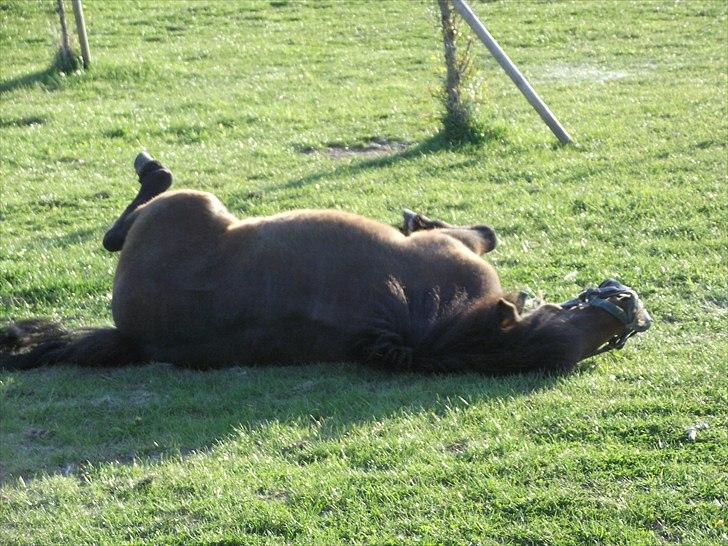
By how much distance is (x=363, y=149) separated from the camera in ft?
40.4

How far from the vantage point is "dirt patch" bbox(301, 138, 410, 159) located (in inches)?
474

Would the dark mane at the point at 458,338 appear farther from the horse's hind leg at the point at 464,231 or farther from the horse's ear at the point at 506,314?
the horse's hind leg at the point at 464,231

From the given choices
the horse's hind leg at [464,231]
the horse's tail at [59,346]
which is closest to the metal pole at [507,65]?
the horse's hind leg at [464,231]

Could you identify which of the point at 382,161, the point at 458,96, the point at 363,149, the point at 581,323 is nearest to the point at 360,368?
the point at 581,323

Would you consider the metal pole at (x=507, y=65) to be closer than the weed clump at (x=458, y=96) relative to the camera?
Yes

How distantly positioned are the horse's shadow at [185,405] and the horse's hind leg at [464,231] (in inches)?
45.5

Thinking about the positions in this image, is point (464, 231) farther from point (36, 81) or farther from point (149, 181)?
point (36, 81)

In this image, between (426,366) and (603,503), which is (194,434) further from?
(603,503)

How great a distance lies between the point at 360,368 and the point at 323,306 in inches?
18.1

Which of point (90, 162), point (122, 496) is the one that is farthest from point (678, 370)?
point (90, 162)

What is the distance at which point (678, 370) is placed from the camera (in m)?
5.77

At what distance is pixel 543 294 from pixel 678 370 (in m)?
1.38

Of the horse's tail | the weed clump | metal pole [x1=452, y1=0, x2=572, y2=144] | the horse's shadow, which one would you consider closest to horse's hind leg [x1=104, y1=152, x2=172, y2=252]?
the horse's tail

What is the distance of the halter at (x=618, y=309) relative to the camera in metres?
6.03
